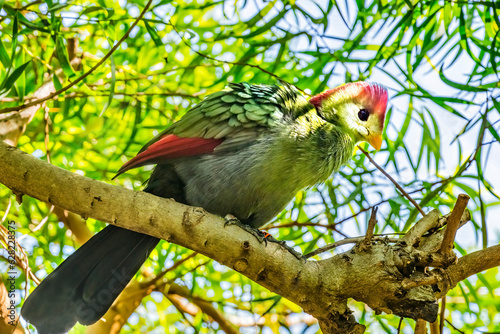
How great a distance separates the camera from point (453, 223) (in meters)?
1.21

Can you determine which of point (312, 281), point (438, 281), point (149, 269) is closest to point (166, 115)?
point (149, 269)

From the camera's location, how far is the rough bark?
4.02 ft

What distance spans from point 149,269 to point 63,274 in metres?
0.83

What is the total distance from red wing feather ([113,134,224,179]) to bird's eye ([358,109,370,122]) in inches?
23.7

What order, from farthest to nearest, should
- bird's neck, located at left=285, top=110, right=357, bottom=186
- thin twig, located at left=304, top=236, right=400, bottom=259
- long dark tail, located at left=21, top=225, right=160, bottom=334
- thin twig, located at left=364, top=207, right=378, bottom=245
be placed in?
bird's neck, located at left=285, top=110, right=357, bottom=186 → long dark tail, located at left=21, top=225, right=160, bottom=334 → thin twig, located at left=304, top=236, right=400, bottom=259 → thin twig, located at left=364, top=207, right=378, bottom=245

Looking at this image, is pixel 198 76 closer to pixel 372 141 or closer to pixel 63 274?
pixel 372 141

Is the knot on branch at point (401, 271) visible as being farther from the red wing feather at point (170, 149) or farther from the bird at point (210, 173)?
the red wing feather at point (170, 149)

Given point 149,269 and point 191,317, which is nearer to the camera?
point 191,317

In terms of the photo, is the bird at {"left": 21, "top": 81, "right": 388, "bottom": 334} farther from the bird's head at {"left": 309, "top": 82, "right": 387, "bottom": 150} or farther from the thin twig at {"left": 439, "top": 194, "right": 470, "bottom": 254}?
the thin twig at {"left": 439, "top": 194, "right": 470, "bottom": 254}

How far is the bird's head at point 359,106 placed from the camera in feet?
6.16

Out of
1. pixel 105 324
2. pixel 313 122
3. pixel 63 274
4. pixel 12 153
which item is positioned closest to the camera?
pixel 12 153

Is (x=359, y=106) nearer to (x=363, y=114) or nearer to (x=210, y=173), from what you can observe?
(x=363, y=114)

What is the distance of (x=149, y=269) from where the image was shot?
2328 mm

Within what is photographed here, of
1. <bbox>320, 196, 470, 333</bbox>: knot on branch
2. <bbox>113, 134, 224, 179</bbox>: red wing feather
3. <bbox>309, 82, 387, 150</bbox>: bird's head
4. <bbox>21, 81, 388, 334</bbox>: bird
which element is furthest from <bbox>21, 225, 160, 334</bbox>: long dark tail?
<bbox>309, 82, 387, 150</bbox>: bird's head
